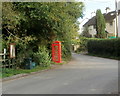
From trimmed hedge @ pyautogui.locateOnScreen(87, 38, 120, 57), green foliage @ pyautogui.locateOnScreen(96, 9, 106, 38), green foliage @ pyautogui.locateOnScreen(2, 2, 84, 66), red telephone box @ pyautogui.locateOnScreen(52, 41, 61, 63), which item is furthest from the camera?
green foliage @ pyautogui.locateOnScreen(96, 9, 106, 38)

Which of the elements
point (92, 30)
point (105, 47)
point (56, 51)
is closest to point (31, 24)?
point (56, 51)

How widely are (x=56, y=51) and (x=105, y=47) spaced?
1249 centimetres

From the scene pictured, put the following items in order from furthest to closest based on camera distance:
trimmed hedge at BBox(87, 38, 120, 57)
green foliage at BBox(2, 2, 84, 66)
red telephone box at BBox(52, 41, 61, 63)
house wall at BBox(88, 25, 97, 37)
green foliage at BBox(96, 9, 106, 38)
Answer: house wall at BBox(88, 25, 97, 37) → green foliage at BBox(96, 9, 106, 38) → trimmed hedge at BBox(87, 38, 120, 57) → red telephone box at BBox(52, 41, 61, 63) → green foliage at BBox(2, 2, 84, 66)

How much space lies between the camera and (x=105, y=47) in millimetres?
29469

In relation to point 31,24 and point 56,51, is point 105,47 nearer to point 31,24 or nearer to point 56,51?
point 56,51

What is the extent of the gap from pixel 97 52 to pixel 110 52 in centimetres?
492

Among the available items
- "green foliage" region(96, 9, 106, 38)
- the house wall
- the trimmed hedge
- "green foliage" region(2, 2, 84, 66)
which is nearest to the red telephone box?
"green foliage" region(2, 2, 84, 66)

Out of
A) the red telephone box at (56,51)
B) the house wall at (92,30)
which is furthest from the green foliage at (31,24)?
the house wall at (92,30)

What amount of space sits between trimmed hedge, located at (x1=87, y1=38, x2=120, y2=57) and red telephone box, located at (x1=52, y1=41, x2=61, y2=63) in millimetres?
9903

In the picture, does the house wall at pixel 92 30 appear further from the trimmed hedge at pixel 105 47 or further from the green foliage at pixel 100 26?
the trimmed hedge at pixel 105 47

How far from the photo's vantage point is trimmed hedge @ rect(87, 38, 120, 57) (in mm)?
26081

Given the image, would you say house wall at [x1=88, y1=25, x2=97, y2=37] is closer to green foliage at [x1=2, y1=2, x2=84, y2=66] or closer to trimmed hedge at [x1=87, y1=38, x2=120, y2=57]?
trimmed hedge at [x1=87, y1=38, x2=120, y2=57]

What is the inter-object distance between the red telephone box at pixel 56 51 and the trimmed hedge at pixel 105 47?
9.90 m

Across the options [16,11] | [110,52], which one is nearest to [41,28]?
[16,11]
